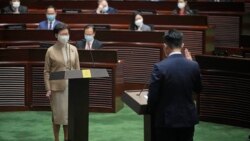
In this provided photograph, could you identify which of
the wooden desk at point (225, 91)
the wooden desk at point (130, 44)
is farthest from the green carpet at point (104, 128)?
the wooden desk at point (130, 44)

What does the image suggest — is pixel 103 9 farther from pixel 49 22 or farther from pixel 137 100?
pixel 137 100

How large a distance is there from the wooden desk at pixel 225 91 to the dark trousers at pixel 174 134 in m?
3.12

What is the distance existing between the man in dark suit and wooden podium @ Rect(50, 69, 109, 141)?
0.94m

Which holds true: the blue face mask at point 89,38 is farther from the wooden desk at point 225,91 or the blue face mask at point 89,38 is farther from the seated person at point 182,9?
the seated person at point 182,9

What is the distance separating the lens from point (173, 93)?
4094 millimetres

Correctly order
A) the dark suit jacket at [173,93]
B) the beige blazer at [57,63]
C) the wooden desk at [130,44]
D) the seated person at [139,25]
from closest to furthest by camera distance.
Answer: the dark suit jacket at [173,93] < the beige blazer at [57,63] < the wooden desk at [130,44] < the seated person at [139,25]

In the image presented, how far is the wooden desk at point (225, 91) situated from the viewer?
716 centimetres

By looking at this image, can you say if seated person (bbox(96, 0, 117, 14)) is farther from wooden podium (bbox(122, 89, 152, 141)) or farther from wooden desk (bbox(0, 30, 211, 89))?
wooden podium (bbox(122, 89, 152, 141))

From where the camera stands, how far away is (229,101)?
7309mm

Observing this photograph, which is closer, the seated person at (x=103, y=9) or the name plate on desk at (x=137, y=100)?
the name plate on desk at (x=137, y=100)

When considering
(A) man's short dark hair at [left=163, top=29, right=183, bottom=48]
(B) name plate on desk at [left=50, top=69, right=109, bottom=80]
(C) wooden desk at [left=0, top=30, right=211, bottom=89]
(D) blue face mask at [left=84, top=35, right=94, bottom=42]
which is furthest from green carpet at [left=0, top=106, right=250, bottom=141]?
(A) man's short dark hair at [left=163, top=29, right=183, bottom=48]

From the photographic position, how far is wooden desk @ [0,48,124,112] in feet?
26.4

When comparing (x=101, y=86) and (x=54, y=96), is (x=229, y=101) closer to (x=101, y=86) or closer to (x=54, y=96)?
(x=101, y=86)

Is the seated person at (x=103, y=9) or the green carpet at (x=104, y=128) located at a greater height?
the seated person at (x=103, y=9)
